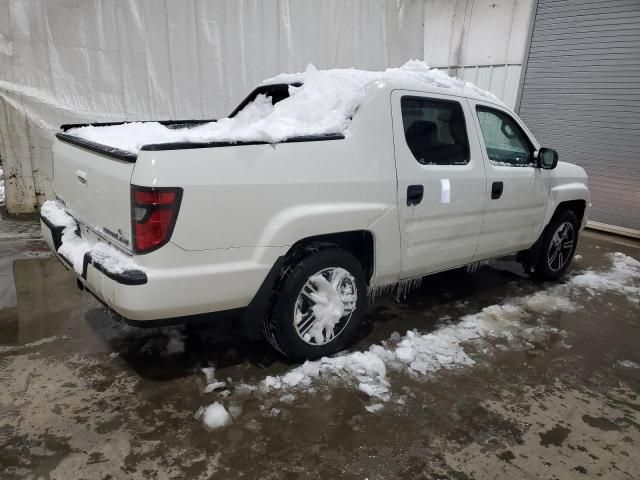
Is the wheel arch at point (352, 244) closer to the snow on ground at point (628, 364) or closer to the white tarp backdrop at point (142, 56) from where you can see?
the snow on ground at point (628, 364)

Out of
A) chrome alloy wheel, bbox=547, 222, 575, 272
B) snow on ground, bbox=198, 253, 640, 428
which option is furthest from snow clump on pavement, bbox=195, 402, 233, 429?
chrome alloy wheel, bbox=547, 222, 575, 272

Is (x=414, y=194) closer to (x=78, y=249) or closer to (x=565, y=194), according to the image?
(x=78, y=249)

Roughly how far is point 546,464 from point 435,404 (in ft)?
2.05

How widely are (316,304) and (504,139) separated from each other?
2.38 m

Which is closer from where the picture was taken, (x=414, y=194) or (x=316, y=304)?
(x=316, y=304)

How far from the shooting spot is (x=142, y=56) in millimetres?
6547

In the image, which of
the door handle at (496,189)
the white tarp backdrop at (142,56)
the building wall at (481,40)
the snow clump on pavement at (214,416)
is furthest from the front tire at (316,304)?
the building wall at (481,40)

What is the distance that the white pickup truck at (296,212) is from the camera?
2277mm

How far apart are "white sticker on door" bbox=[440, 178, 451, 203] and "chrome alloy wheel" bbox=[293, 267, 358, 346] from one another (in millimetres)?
922

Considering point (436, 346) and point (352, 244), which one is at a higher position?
point (352, 244)

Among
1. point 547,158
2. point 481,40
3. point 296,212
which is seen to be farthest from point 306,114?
point 481,40

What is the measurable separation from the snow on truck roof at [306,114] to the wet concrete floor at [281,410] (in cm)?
137

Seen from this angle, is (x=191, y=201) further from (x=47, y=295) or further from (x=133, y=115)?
(x=133, y=115)

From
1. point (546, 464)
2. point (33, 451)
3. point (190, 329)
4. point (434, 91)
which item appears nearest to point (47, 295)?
point (190, 329)
